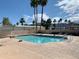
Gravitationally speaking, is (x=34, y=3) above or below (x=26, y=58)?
above

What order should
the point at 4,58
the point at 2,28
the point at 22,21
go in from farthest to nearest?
1. the point at 22,21
2. the point at 2,28
3. the point at 4,58

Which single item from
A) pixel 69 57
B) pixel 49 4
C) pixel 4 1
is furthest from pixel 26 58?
pixel 49 4

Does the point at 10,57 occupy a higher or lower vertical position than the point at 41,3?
lower

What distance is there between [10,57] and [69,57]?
3685mm

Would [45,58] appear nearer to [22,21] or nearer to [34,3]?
[34,3]

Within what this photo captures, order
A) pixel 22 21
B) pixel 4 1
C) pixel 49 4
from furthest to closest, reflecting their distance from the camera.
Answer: pixel 22 21 → pixel 49 4 → pixel 4 1

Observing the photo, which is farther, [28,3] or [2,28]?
[28,3]

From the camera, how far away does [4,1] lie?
3856 centimetres

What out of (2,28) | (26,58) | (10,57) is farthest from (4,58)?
(2,28)

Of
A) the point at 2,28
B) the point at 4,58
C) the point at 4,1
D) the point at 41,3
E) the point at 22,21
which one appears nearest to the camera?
the point at 4,58

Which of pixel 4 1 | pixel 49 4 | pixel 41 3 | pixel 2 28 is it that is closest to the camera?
pixel 2 28

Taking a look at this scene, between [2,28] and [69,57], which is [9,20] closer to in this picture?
[2,28]

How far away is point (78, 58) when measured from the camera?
984cm

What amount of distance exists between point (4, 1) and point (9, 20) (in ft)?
104
